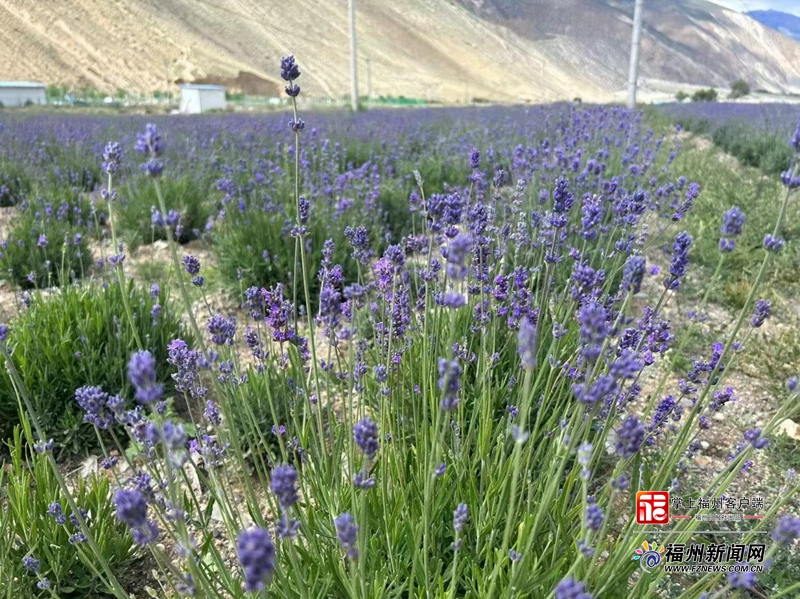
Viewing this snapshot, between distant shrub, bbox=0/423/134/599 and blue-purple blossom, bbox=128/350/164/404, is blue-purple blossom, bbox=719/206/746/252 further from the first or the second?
distant shrub, bbox=0/423/134/599

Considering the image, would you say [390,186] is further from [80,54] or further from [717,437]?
[80,54]

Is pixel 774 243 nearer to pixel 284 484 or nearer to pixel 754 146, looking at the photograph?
pixel 284 484

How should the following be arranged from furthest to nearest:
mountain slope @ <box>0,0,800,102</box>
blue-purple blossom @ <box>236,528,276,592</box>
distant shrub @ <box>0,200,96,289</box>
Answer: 1. mountain slope @ <box>0,0,800,102</box>
2. distant shrub @ <box>0,200,96,289</box>
3. blue-purple blossom @ <box>236,528,276,592</box>

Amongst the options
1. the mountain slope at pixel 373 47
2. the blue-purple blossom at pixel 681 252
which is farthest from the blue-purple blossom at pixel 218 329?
the mountain slope at pixel 373 47

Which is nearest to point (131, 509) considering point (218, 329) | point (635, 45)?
point (218, 329)

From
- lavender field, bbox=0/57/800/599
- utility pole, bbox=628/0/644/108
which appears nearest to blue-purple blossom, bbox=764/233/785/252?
lavender field, bbox=0/57/800/599

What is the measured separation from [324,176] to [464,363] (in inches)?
127

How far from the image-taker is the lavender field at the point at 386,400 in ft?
3.59

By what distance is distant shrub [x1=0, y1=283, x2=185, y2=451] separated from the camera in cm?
229

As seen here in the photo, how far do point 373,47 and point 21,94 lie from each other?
3400 centimetres

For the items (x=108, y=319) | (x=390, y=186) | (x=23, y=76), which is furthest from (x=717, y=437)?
(x=23, y=76)

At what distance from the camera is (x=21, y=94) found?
24438 mm

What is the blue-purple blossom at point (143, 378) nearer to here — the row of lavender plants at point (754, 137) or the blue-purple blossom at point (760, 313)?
the blue-purple blossom at point (760, 313)

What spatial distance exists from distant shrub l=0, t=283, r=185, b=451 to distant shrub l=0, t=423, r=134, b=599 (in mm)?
583
